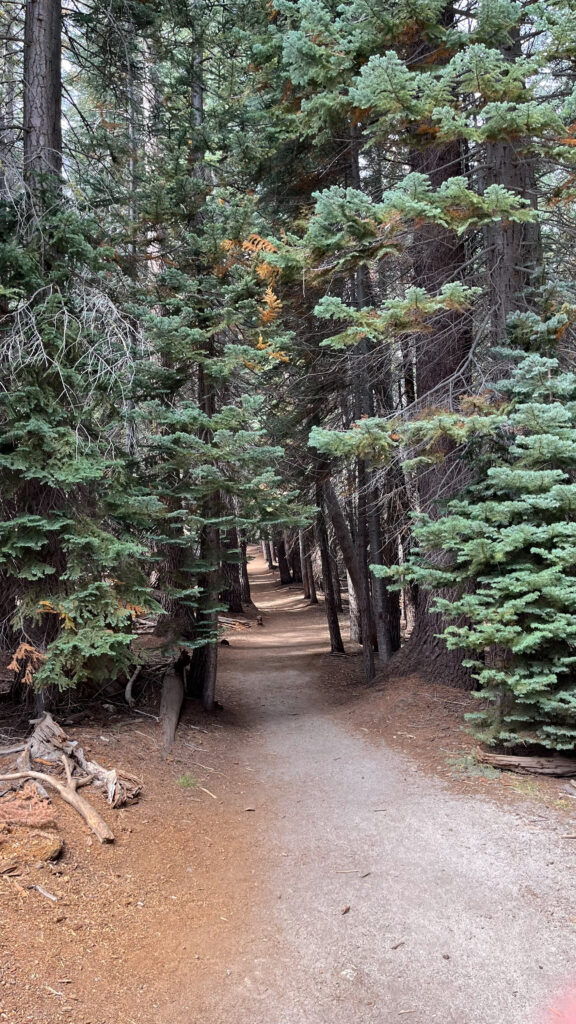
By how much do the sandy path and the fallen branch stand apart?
3.68 feet

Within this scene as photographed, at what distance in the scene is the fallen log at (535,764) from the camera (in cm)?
520

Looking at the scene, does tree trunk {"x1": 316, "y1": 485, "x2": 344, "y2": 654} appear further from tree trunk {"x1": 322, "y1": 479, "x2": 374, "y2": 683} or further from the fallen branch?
the fallen branch

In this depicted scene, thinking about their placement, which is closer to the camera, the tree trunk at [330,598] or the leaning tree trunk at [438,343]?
the leaning tree trunk at [438,343]

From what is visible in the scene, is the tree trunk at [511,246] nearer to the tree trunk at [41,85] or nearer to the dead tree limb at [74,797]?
the tree trunk at [41,85]

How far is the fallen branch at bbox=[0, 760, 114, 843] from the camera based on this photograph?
14.6 ft

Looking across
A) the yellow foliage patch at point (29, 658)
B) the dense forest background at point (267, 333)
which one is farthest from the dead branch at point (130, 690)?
the yellow foliage patch at point (29, 658)

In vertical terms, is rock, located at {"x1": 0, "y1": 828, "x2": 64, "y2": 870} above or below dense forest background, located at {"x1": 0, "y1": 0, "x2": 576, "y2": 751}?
below

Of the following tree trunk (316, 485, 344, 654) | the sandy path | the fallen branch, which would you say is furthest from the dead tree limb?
tree trunk (316, 485, 344, 654)

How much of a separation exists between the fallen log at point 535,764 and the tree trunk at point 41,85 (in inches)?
281

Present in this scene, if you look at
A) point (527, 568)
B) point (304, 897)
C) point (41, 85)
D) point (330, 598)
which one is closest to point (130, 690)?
point (304, 897)

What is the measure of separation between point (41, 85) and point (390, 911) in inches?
318

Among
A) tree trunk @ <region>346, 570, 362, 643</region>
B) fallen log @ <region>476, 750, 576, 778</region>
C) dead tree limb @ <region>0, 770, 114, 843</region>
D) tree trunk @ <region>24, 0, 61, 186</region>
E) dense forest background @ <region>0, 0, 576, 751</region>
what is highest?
tree trunk @ <region>24, 0, 61, 186</region>

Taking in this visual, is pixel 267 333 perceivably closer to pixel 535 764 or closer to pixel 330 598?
pixel 535 764

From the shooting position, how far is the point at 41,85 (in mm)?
6555
